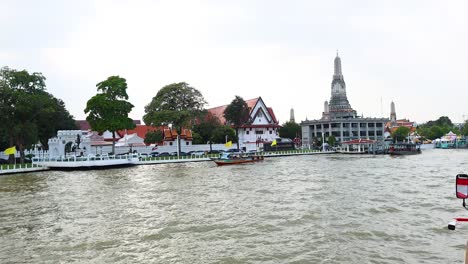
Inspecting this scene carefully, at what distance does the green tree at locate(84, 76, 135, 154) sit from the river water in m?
25.2

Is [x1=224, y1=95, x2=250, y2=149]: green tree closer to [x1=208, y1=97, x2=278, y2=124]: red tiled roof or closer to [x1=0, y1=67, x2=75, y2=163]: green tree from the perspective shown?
[x1=208, y1=97, x2=278, y2=124]: red tiled roof

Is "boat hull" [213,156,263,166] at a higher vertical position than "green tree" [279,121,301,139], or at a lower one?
lower

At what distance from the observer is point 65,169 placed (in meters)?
39.6

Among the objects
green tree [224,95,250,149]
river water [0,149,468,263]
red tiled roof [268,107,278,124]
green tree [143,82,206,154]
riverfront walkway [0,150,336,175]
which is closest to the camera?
river water [0,149,468,263]

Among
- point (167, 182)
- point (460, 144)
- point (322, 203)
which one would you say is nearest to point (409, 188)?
point (322, 203)

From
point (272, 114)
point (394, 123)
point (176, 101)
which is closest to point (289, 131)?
point (272, 114)

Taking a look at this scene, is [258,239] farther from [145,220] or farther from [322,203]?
[322,203]

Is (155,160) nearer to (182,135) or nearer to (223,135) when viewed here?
(182,135)

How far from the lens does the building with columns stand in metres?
94.5

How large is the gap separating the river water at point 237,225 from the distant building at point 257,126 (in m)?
49.5

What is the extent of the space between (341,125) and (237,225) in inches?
3367

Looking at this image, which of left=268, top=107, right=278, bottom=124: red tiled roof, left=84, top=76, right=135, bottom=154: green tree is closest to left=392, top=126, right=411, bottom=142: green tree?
left=268, top=107, right=278, bottom=124: red tiled roof

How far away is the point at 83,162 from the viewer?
131ft

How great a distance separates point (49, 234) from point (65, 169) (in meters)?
29.7
